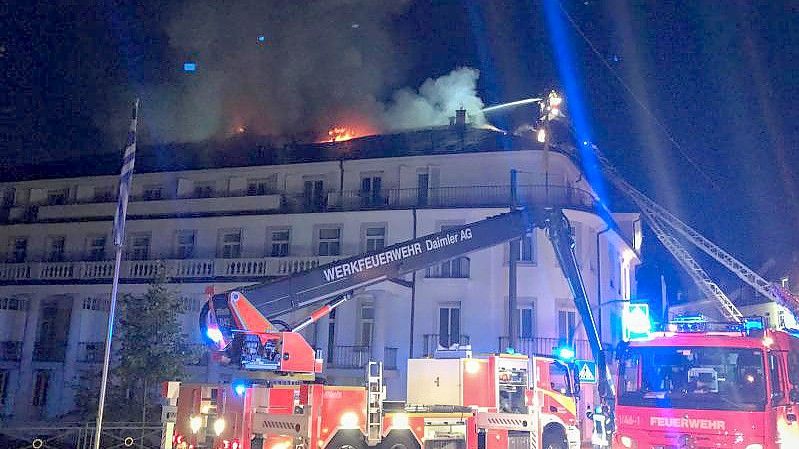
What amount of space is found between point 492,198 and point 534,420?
14503 millimetres

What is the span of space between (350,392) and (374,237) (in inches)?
620

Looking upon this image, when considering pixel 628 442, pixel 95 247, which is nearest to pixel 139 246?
pixel 95 247

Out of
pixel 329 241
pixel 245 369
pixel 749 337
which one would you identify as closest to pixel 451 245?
pixel 245 369

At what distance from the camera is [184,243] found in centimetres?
3152

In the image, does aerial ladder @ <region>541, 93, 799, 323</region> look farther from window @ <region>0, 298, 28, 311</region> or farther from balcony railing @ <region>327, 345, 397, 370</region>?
window @ <region>0, 298, 28, 311</region>

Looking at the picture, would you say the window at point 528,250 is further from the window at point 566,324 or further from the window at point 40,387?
the window at point 40,387

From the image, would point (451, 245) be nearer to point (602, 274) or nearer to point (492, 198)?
point (492, 198)

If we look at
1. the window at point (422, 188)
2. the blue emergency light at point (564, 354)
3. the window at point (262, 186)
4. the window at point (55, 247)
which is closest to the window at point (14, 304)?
the window at point (55, 247)

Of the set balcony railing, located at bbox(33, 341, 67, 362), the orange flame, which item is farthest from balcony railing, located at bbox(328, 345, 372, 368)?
the orange flame

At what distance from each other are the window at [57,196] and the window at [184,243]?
8189mm

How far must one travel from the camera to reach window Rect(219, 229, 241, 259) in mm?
30500

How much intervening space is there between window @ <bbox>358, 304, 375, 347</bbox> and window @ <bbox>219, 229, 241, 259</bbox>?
6.75 meters

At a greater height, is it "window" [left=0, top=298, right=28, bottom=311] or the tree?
"window" [left=0, top=298, right=28, bottom=311]

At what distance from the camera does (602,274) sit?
2875 centimetres
